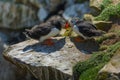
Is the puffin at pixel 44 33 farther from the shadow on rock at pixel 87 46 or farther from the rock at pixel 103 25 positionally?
the rock at pixel 103 25

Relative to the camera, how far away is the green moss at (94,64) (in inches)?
339

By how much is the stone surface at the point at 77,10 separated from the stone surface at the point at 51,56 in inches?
283

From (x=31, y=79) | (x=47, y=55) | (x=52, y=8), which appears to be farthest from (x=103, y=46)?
(x=52, y=8)

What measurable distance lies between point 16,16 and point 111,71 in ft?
42.0

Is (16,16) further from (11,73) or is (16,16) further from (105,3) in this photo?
(105,3)

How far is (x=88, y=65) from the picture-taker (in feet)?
29.5

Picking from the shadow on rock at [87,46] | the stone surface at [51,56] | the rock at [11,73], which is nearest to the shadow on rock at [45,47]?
the stone surface at [51,56]

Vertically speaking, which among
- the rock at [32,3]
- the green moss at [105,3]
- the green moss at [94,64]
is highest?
the rock at [32,3]

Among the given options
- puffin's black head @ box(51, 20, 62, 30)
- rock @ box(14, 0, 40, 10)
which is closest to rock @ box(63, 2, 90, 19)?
rock @ box(14, 0, 40, 10)

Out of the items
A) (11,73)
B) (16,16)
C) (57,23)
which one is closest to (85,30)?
(57,23)

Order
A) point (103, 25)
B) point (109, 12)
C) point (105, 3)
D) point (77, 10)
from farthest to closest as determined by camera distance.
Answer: point (77, 10), point (105, 3), point (109, 12), point (103, 25)

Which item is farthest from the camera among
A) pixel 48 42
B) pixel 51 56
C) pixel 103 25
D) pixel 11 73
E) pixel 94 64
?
pixel 11 73

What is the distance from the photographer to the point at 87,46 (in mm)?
10047

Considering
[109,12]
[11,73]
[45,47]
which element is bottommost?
[11,73]
